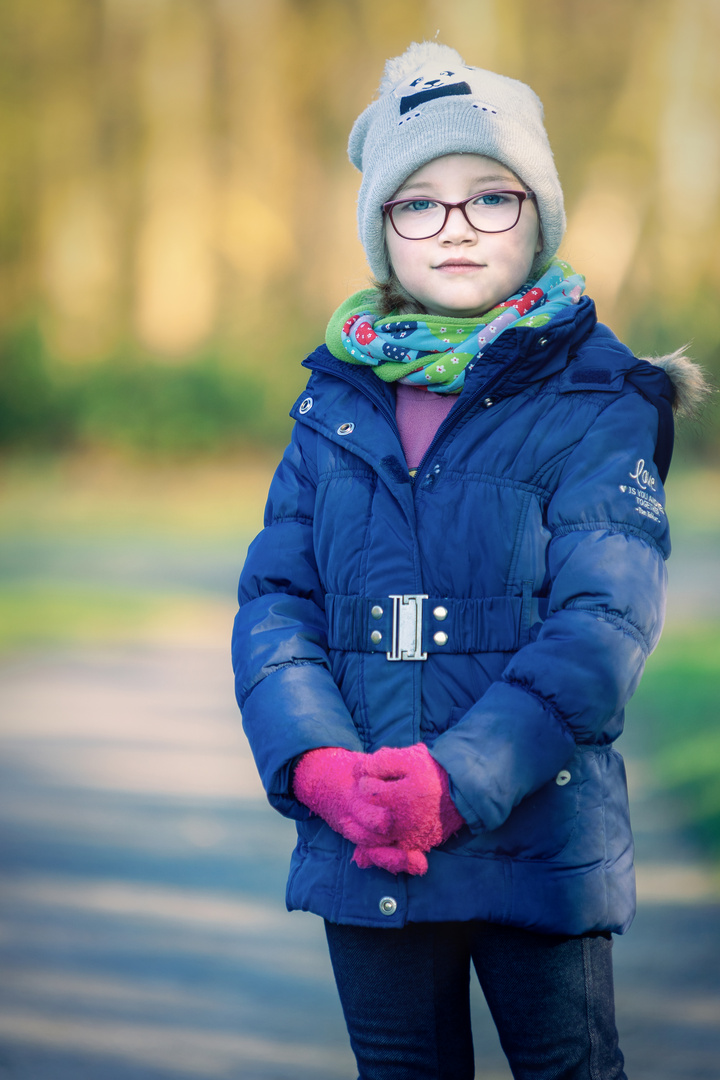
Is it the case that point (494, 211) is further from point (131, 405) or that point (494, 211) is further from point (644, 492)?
point (131, 405)

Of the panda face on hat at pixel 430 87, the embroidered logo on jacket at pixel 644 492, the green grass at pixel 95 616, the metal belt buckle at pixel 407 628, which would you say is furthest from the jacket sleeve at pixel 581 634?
the green grass at pixel 95 616

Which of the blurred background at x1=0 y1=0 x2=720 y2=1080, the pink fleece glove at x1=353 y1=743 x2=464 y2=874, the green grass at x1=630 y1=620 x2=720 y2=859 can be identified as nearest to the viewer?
the pink fleece glove at x1=353 y1=743 x2=464 y2=874

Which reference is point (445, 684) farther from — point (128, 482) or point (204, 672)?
point (128, 482)

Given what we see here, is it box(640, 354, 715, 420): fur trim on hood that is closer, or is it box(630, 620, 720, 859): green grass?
box(640, 354, 715, 420): fur trim on hood

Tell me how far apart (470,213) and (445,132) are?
0.09 m

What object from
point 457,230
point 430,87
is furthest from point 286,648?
point 430,87

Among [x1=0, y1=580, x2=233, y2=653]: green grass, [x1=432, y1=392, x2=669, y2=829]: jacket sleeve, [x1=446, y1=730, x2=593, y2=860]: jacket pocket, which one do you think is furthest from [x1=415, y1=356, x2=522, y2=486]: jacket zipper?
[x1=0, y1=580, x2=233, y2=653]: green grass

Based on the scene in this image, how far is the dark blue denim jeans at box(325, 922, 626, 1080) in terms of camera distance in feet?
4.24

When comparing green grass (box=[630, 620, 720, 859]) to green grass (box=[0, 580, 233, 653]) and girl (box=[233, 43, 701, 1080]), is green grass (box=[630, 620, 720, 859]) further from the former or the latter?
girl (box=[233, 43, 701, 1080])

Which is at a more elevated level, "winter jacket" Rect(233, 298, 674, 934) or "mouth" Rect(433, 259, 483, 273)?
"mouth" Rect(433, 259, 483, 273)

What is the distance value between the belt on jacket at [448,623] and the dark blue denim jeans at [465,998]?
0.28 m

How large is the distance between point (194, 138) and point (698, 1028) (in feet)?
13.7

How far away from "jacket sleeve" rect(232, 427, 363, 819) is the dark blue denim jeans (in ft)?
0.58

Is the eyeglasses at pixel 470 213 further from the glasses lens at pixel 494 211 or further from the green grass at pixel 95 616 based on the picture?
the green grass at pixel 95 616
